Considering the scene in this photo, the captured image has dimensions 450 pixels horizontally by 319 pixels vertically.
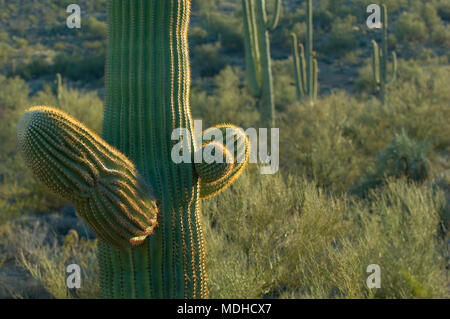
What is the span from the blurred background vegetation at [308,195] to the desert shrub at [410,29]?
8cm

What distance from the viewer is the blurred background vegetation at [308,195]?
580cm

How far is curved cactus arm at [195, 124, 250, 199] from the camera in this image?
14.1 feet

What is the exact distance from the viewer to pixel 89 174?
360 centimetres

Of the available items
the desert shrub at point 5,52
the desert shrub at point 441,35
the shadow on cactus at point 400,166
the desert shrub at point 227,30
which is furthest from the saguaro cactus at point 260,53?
the desert shrub at point 5,52

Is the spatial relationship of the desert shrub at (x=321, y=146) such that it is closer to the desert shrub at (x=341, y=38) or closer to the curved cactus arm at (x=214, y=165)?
the curved cactus arm at (x=214, y=165)

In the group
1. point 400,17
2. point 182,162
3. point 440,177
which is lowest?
point 440,177

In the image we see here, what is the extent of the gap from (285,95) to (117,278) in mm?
18937

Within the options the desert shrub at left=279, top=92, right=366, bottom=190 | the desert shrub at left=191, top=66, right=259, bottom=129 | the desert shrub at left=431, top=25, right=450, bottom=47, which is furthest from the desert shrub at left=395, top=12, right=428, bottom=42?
the desert shrub at left=279, top=92, right=366, bottom=190

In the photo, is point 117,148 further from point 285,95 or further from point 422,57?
point 422,57

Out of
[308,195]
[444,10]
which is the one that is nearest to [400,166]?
[308,195]

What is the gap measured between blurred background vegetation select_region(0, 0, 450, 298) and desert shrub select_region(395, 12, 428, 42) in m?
0.08

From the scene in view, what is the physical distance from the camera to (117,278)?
4168 millimetres

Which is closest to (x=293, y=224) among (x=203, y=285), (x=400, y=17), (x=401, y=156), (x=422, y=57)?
(x=203, y=285)

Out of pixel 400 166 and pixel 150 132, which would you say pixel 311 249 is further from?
pixel 400 166
